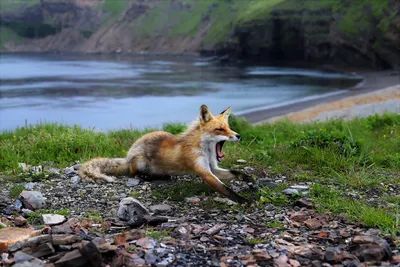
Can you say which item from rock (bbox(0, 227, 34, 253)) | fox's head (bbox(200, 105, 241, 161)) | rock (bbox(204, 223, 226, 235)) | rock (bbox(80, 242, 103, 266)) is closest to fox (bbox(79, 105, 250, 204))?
fox's head (bbox(200, 105, 241, 161))

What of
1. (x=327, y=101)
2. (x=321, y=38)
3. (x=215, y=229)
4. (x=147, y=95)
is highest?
(x=321, y=38)

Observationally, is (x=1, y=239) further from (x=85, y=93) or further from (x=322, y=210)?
(x=85, y=93)

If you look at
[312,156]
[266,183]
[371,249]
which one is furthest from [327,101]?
[371,249]

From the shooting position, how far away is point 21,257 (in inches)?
199

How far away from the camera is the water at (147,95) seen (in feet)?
136

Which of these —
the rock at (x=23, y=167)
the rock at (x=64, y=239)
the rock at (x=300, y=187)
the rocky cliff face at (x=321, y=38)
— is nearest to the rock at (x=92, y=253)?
the rock at (x=64, y=239)

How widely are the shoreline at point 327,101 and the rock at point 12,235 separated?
2558cm

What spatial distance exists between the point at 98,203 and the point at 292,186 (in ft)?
11.3

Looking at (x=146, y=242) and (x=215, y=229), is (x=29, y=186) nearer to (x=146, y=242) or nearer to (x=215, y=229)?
(x=146, y=242)

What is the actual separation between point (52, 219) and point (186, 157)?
2.84 meters

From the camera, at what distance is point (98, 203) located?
25.7 ft

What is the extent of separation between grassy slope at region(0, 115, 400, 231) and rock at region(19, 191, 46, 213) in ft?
7.45

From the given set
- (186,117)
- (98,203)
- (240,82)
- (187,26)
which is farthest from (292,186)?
(187,26)

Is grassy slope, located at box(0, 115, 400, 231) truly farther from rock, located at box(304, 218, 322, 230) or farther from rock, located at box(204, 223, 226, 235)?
rock, located at box(204, 223, 226, 235)
